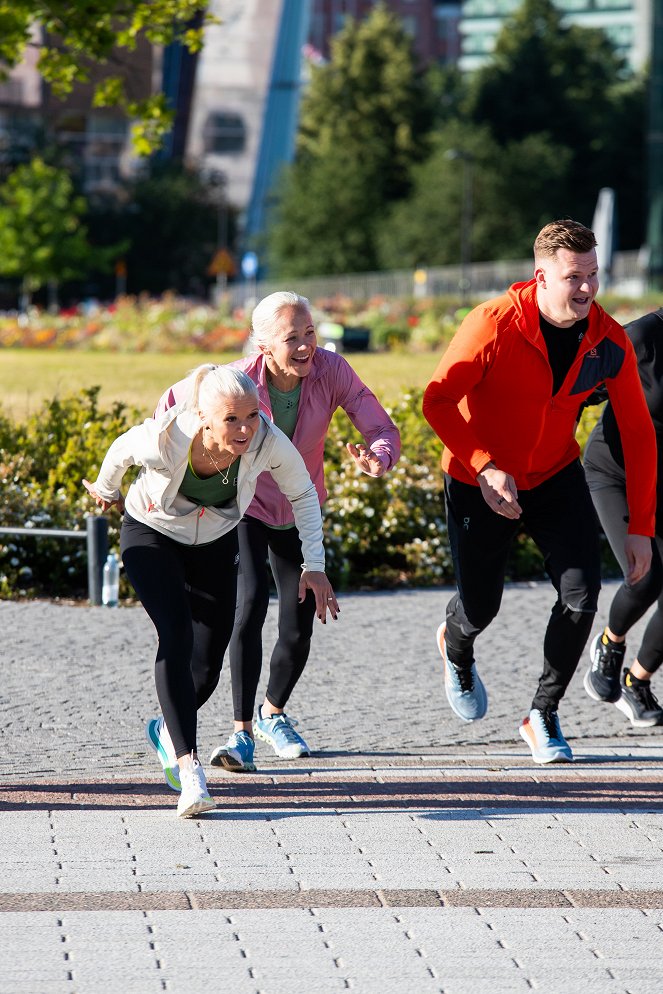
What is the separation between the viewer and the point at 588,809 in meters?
5.29

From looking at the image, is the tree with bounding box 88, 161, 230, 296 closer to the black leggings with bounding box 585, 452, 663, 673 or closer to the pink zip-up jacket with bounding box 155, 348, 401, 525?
the black leggings with bounding box 585, 452, 663, 673

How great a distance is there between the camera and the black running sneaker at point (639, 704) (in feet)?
21.7

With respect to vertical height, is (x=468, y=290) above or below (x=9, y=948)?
below

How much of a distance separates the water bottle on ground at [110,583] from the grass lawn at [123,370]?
8.55m

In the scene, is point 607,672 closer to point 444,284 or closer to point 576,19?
point 444,284

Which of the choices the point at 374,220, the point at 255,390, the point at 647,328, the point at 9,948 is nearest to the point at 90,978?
the point at 9,948

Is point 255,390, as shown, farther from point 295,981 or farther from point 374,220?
point 374,220

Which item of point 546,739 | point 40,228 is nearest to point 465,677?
point 546,739

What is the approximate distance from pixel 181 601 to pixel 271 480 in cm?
73

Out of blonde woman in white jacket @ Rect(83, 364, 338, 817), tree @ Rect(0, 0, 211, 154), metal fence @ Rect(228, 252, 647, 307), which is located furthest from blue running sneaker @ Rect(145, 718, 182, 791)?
metal fence @ Rect(228, 252, 647, 307)

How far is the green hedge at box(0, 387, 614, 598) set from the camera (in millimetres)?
9469

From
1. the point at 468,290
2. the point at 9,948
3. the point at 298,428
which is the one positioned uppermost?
the point at 298,428

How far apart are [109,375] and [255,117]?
62095mm

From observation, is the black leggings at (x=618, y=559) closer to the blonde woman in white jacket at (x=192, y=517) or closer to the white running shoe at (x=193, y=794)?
the blonde woman in white jacket at (x=192, y=517)
